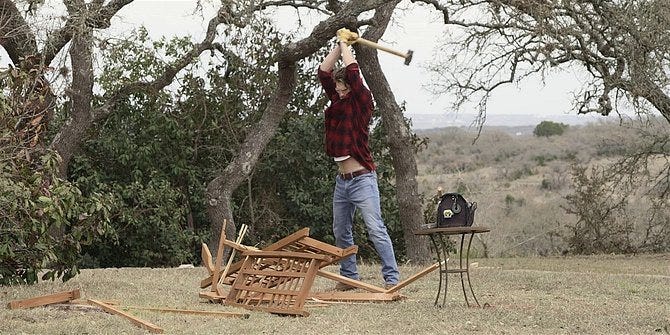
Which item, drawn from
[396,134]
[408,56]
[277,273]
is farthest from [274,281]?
[396,134]

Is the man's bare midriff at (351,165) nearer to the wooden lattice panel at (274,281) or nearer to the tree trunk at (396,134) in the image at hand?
the wooden lattice panel at (274,281)

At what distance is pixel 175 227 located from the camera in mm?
14656

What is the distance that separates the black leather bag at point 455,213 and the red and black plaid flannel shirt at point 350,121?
977mm

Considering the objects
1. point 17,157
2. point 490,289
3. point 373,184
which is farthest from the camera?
point 490,289

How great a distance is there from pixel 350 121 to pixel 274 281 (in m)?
1.50

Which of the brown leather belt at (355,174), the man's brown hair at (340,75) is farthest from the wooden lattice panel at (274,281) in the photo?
the man's brown hair at (340,75)

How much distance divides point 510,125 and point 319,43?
68.7 m

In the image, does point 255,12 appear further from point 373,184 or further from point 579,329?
point 579,329

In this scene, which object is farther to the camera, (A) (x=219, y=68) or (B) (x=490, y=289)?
(A) (x=219, y=68)

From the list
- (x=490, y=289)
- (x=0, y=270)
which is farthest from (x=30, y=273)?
(x=490, y=289)

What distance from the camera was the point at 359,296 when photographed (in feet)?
26.8

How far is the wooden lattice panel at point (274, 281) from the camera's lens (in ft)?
24.4

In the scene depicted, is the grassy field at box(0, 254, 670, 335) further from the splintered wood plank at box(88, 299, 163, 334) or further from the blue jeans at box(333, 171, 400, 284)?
the blue jeans at box(333, 171, 400, 284)

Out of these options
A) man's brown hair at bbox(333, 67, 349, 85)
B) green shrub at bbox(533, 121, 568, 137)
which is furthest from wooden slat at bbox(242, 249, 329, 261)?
green shrub at bbox(533, 121, 568, 137)
